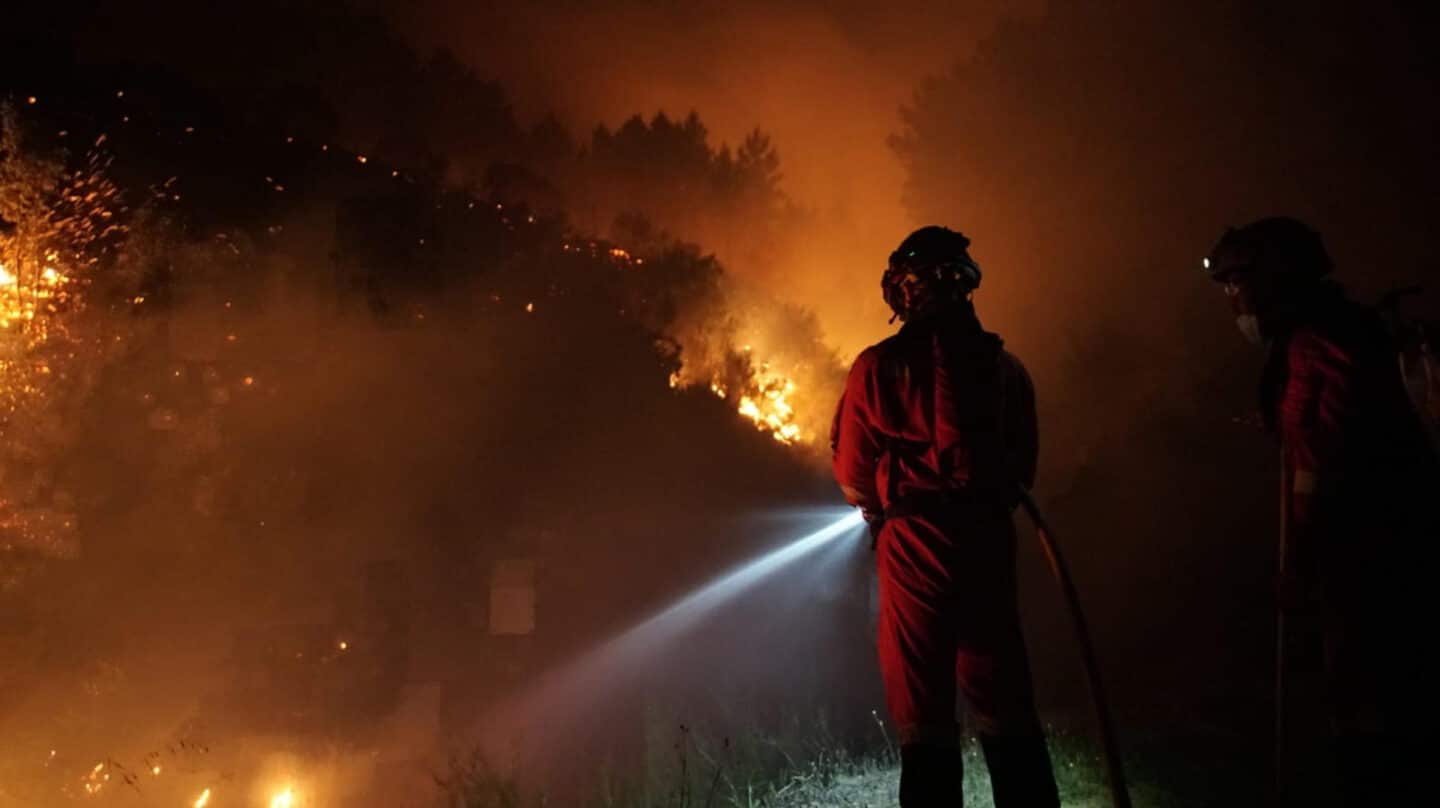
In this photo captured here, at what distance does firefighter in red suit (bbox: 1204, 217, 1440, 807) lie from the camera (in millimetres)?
2486

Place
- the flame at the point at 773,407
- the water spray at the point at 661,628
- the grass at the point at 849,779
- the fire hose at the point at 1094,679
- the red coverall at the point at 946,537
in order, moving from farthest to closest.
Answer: the flame at the point at 773,407, the water spray at the point at 661,628, the grass at the point at 849,779, the fire hose at the point at 1094,679, the red coverall at the point at 946,537

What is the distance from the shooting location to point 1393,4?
474 inches

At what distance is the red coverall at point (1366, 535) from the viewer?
249cm

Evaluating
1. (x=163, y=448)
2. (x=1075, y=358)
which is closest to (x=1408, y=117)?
(x=1075, y=358)

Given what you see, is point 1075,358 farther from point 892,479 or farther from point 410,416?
point 892,479

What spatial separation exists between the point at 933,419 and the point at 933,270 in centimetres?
60

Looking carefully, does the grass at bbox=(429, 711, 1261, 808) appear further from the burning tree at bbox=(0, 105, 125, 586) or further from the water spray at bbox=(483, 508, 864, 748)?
the burning tree at bbox=(0, 105, 125, 586)

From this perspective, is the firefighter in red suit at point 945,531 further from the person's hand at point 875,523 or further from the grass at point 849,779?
the grass at point 849,779

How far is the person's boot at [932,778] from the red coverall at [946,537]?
0.03m

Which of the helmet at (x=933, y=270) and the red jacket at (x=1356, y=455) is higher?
the helmet at (x=933, y=270)

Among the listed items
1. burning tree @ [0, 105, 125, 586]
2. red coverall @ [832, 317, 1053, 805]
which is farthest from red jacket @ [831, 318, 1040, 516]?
burning tree @ [0, 105, 125, 586]

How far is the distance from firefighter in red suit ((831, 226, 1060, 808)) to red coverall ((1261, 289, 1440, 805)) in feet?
2.89

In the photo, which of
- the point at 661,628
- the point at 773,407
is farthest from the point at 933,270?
the point at 773,407

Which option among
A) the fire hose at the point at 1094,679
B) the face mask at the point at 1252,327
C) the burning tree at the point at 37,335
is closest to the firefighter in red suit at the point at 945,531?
the fire hose at the point at 1094,679
